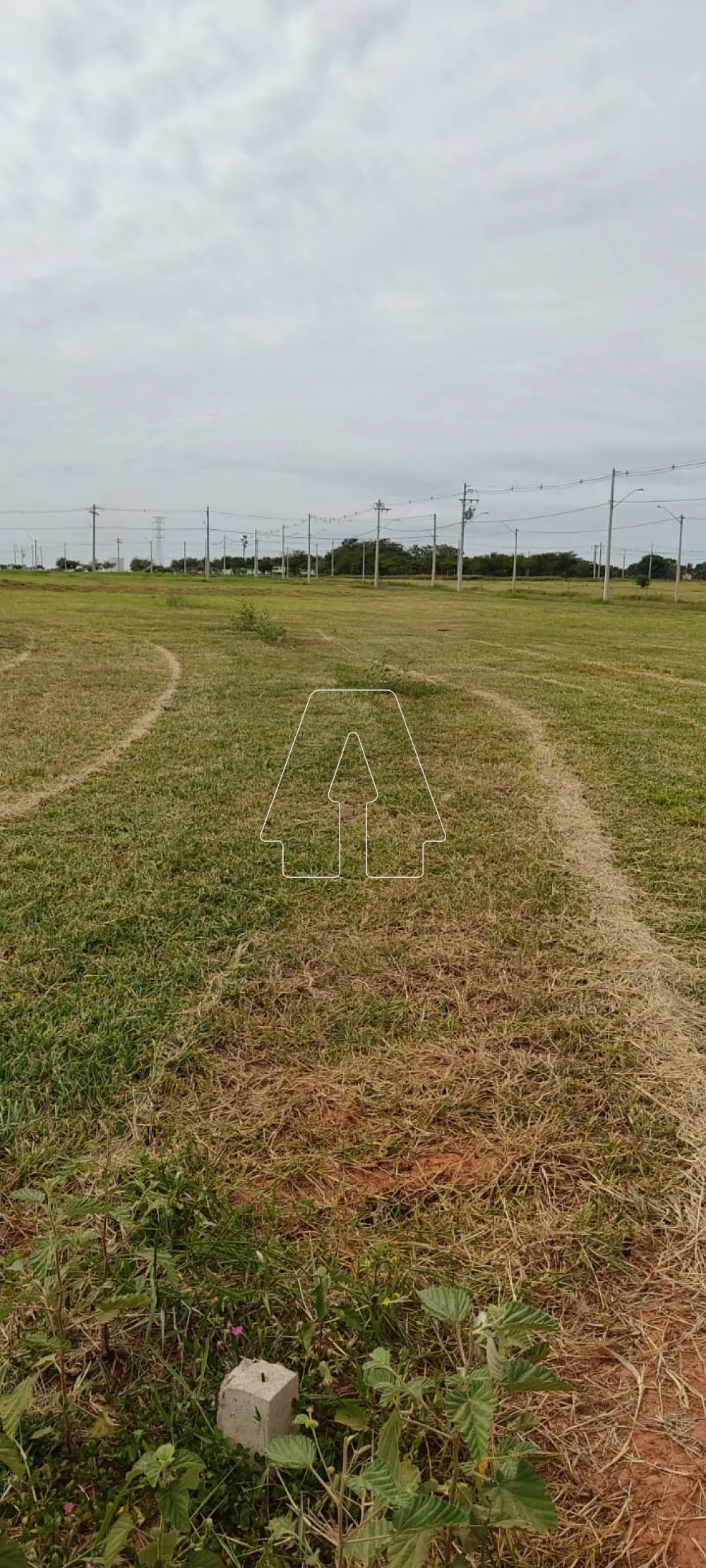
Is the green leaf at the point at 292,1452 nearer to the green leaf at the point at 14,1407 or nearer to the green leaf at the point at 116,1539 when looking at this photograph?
the green leaf at the point at 116,1539

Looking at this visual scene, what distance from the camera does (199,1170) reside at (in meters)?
2.19

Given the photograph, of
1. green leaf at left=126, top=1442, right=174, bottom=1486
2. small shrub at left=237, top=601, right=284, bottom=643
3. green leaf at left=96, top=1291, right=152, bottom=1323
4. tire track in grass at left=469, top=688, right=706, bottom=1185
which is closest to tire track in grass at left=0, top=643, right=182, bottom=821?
tire track in grass at left=469, top=688, right=706, bottom=1185

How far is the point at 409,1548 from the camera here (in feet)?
3.74

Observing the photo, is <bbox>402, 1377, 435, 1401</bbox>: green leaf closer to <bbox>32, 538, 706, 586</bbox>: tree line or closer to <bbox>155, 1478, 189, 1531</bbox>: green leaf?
<bbox>155, 1478, 189, 1531</bbox>: green leaf

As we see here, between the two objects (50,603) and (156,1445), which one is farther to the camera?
(50,603)

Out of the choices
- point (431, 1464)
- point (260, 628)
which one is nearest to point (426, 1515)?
point (431, 1464)

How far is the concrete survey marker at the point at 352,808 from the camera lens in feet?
14.9

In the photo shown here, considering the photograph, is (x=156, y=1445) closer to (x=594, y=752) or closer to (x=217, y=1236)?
(x=217, y=1236)

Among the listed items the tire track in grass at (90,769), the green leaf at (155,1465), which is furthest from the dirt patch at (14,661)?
the green leaf at (155,1465)

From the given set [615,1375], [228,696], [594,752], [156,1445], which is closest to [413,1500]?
[156,1445]

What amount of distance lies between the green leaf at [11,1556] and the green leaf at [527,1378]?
73cm

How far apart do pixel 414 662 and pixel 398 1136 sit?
12.7 meters

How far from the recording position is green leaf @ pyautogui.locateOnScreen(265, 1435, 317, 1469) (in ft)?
4.32

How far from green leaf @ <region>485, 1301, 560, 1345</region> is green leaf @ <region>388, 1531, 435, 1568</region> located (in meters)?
0.30
